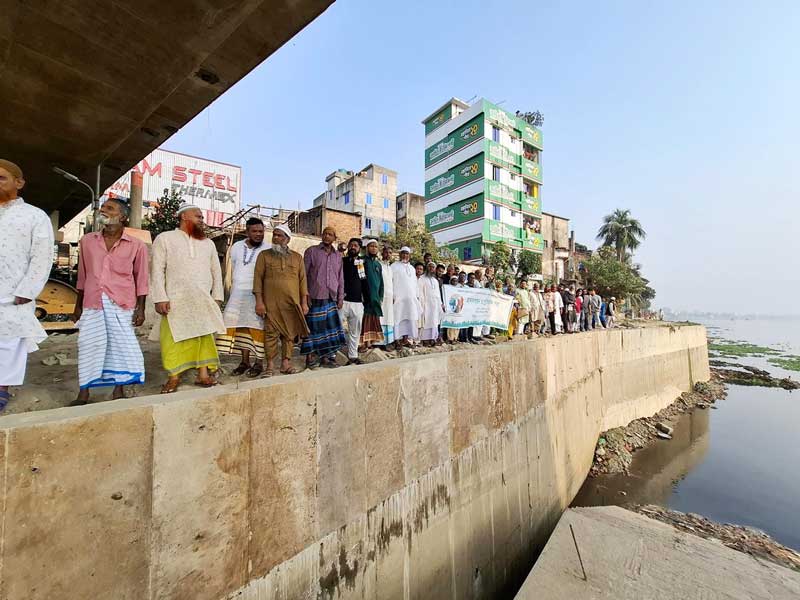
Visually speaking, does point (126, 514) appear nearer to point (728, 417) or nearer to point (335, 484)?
point (335, 484)

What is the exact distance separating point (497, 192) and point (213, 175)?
75.6 ft

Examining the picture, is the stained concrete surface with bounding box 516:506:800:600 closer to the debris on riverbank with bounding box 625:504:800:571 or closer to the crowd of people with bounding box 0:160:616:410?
the debris on riverbank with bounding box 625:504:800:571

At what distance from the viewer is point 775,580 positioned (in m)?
4.17

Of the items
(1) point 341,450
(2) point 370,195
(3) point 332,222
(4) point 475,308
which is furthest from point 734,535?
(2) point 370,195

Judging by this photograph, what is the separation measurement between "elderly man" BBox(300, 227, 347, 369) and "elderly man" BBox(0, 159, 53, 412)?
2340 millimetres

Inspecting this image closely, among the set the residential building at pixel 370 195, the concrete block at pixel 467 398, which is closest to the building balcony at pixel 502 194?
the residential building at pixel 370 195

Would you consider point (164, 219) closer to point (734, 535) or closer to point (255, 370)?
point (255, 370)

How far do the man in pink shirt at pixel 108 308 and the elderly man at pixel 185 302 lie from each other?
202 mm

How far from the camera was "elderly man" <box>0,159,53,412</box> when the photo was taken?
2150 mm

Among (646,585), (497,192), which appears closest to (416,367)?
(646,585)

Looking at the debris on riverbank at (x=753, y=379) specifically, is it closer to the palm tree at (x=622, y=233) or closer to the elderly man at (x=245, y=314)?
the palm tree at (x=622, y=233)

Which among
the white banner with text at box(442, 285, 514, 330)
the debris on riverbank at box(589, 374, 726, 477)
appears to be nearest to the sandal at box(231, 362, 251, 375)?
the white banner with text at box(442, 285, 514, 330)

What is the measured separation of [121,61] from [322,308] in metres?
3.60

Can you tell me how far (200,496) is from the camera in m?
1.94
